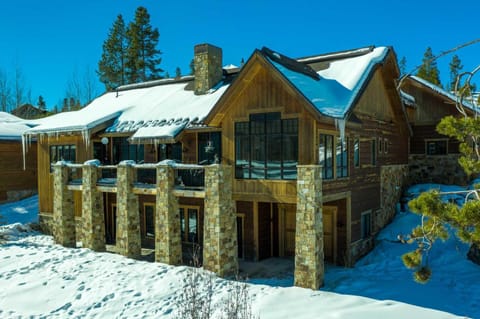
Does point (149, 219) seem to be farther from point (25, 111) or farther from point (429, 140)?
point (25, 111)

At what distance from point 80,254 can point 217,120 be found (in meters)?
8.03

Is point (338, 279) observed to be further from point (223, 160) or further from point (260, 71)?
point (260, 71)

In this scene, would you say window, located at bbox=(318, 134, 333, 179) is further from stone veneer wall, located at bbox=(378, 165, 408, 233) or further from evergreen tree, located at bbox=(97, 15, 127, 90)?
evergreen tree, located at bbox=(97, 15, 127, 90)

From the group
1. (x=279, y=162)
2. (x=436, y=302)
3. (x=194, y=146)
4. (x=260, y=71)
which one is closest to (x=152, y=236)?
Answer: (x=194, y=146)

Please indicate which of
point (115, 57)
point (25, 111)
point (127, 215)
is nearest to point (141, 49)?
point (115, 57)

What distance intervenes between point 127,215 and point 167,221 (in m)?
2.11

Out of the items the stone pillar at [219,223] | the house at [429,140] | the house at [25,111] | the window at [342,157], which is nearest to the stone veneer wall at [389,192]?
the house at [429,140]

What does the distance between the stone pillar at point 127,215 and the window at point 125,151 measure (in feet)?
10.4

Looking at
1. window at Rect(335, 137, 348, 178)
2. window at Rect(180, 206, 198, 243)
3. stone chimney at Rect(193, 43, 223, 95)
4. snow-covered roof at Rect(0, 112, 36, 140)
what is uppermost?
stone chimney at Rect(193, 43, 223, 95)

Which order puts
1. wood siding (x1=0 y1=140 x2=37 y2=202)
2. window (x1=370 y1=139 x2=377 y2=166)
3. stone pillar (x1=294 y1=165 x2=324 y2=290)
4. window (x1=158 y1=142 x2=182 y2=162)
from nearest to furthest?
stone pillar (x1=294 y1=165 x2=324 y2=290)
window (x1=370 y1=139 x2=377 y2=166)
window (x1=158 y1=142 x2=182 y2=162)
wood siding (x1=0 y1=140 x2=37 y2=202)

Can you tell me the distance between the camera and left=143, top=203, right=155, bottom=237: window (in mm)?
18203

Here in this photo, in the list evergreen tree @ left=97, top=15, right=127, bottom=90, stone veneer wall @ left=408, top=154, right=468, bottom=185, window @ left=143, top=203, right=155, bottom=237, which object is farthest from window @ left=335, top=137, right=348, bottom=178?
evergreen tree @ left=97, top=15, right=127, bottom=90

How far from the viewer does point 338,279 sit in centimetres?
1269

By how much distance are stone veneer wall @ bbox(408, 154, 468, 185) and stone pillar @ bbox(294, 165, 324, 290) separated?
12.6 meters
